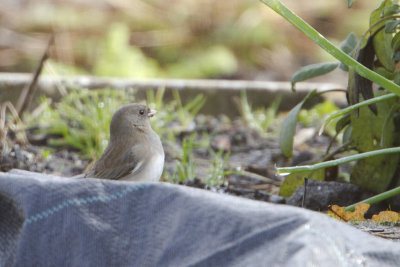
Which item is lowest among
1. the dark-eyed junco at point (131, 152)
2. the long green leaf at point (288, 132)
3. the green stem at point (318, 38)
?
the dark-eyed junco at point (131, 152)

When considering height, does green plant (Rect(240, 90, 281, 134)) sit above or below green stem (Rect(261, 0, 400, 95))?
below

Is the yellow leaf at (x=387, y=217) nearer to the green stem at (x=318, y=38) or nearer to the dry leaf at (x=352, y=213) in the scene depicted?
the dry leaf at (x=352, y=213)

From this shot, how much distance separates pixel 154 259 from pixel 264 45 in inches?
255

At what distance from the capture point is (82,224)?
4.58 feet

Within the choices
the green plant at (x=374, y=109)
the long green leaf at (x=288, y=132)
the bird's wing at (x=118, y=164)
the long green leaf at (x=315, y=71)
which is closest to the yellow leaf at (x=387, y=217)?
the green plant at (x=374, y=109)

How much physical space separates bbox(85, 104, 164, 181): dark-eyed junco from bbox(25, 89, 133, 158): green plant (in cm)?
64

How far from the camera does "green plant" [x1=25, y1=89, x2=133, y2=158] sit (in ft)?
10.9

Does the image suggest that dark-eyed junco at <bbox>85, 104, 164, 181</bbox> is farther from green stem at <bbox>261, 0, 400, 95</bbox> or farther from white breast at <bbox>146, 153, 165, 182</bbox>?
green stem at <bbox>261, 0, 400, 95</bbox>

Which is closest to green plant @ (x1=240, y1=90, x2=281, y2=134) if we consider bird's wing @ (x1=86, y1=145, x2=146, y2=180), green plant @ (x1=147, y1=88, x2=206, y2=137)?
green plant @ (x1=147, y1=88, x2=206, y2=137)

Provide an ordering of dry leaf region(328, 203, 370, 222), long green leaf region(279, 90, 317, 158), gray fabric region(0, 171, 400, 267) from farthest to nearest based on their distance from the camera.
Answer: long green leaf region(279, 90, 317, 158) < dry leaf region(328, 203, 370, 222) < gray fabric region(0, 171, 400, 267)

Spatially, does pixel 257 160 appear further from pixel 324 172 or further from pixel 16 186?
pixel 16 186

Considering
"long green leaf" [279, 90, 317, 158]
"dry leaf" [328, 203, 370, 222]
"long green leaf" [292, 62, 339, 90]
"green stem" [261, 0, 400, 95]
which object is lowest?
"dry leaf" [328, 203, 370, 222]

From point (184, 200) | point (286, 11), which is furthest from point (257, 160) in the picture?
point (184, 200)

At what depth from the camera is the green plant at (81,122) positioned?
10.9 feet
